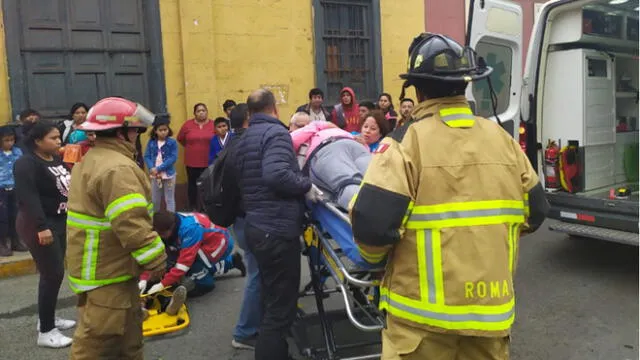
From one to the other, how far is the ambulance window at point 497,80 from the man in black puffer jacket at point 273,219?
3.13 metres

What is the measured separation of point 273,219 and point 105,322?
1.03 meters

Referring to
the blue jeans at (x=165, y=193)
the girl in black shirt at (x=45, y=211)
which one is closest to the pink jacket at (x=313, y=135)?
the girl in black shirt at (x=45, y=211)

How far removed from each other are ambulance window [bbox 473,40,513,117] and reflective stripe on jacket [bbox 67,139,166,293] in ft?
13.0

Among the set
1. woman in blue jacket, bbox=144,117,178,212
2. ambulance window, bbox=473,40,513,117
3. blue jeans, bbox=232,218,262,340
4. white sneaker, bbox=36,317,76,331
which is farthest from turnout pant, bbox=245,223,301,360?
woman in blue jacket, bbox=144,117,178,212

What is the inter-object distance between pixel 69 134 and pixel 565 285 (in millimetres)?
5596

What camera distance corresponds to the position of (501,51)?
590 centimetres

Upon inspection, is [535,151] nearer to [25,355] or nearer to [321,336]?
[321,336]

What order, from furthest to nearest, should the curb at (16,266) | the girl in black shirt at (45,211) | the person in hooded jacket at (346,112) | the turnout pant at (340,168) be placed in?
the person in hooded jacket at (346,112), the curb at (16,266), the girl in black shirt at (45,211), the turnout pant at (340,168)

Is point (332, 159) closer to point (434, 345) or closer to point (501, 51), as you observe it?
point (434, 345)

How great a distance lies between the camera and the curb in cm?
612

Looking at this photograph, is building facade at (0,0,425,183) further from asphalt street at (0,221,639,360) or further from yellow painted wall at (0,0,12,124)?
asphalt street at (0,221,639,360)

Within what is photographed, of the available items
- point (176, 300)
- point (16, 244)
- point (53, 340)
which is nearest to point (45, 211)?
point (53, 340)

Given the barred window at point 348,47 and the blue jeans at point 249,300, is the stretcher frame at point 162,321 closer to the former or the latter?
the blue jeans at point 249,300

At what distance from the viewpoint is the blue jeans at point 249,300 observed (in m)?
4.02
